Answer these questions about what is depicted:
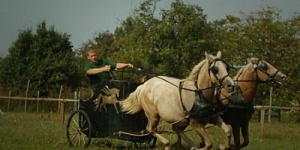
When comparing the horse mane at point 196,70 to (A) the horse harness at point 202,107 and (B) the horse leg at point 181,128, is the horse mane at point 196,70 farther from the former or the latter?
(B) the horse leg at point 181,128

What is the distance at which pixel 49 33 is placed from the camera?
44875mm

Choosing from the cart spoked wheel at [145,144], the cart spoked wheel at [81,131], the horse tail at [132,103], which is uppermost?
the horse tail at [132,103]

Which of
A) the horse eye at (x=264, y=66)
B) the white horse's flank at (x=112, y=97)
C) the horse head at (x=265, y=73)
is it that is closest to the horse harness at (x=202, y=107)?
the horse head at (x=265, y=73)

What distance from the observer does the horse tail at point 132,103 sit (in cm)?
1066

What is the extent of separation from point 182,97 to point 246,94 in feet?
5.06

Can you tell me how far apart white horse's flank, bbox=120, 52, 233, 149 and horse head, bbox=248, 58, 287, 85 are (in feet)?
4.59

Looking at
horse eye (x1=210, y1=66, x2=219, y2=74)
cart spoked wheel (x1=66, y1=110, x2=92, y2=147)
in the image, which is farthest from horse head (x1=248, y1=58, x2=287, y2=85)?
cart spoked wheel (x1=66, y1=110, x2=92, y2=147)

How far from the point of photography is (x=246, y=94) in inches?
409

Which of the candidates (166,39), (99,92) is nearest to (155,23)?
(166,39)

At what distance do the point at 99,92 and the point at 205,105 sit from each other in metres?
2.83

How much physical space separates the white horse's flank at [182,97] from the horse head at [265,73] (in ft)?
4.59

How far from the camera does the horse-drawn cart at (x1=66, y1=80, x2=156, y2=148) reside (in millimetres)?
10930

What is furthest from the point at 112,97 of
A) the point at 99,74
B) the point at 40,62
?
the point at 40,62

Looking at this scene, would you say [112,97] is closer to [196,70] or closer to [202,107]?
[196,70]
